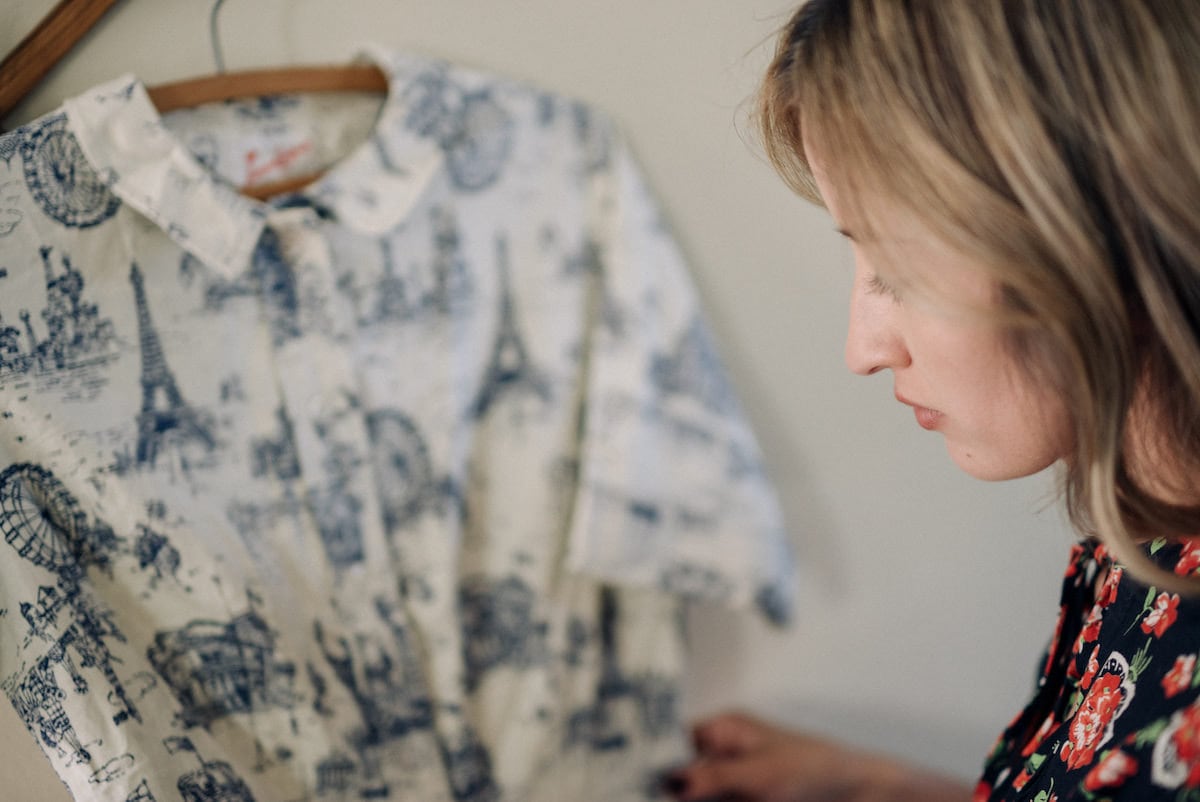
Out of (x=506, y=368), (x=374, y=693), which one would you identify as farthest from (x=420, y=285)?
(x=374, y=693)

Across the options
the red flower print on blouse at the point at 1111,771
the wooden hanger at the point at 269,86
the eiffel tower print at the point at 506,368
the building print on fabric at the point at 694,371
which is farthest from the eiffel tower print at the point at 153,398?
the red flower print on blouse at the point at 1111,771

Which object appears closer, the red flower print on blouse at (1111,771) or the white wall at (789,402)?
the red flower print on blouse at (1111,771)

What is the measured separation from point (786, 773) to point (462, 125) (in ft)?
2.09

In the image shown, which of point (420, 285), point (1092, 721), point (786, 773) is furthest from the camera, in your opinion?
point (786, 773)

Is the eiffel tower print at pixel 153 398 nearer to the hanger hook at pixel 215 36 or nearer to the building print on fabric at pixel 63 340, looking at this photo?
the building print on fabric at pixel 63 340

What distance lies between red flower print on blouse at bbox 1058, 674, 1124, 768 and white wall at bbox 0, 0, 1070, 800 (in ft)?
0.80

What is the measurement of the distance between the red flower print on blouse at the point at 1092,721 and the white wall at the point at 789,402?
244mm

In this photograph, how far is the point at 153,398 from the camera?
583 mm

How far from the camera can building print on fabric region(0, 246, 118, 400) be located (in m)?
0.53

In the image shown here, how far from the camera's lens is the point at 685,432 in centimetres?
77

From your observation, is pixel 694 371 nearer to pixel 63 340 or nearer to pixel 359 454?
pixel 359 454

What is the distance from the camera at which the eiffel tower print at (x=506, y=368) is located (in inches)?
28.7

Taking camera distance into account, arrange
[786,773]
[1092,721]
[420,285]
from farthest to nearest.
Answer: [786,773]
[420,285]
[1092,721]

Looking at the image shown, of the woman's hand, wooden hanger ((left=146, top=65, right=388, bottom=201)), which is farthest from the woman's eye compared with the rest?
the woman's hand
